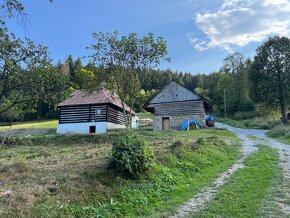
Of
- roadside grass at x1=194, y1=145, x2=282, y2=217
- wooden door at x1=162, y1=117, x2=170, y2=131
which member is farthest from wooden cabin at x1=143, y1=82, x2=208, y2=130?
roadside grass at x1=194, y1=145, x2=282, y2=217

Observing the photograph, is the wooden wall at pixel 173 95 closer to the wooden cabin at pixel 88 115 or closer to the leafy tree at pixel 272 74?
the wooden cabin at pixel 88 115

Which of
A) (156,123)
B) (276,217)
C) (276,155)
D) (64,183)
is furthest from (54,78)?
(156,123)

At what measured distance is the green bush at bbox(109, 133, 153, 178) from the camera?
933 centimetres

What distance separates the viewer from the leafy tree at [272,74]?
4531 centimetres

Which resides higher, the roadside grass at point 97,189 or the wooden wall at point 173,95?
the wooden wall at point 173,95

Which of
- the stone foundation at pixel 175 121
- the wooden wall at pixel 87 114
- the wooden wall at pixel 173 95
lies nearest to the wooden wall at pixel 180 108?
the stone foundation at pixel 175 121

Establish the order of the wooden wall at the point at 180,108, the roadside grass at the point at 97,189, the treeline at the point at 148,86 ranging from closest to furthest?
the roadside grass at the point at 97,189, the treeline at the point at 148,86, the wooden wall at the point at 180,108

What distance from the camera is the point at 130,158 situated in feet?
31.2

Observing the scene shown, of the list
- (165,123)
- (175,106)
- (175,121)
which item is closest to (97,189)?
(175,121)

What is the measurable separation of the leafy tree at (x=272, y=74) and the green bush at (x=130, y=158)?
40.2 m

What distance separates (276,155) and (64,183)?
11887 mm

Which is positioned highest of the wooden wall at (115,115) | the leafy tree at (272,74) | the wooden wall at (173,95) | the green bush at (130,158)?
the leafy tree at (272,74)

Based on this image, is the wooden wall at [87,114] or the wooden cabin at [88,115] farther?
the wooden wall at [87,114]

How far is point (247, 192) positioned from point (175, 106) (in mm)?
28380
